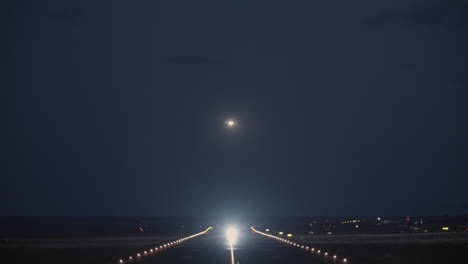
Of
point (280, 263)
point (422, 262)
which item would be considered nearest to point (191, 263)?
point (280, 263)

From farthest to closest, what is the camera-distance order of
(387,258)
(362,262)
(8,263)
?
(387,258)
(8,263)
(362,262)

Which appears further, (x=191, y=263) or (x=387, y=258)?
(x=387, y=258)

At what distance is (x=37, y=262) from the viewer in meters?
47.3

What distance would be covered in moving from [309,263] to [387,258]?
28.8 ft

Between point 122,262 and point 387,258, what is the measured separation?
2105 cm

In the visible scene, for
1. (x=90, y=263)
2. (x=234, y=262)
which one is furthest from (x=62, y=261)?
(x=234, y=262)

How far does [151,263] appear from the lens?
45062mm

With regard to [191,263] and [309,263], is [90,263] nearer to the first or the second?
[191,263]

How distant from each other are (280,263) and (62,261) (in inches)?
672

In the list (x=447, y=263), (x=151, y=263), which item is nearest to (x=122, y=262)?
(x=151, y=263)

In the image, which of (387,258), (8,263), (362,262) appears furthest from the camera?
(387,258)

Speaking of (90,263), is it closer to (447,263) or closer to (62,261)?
(62,261)

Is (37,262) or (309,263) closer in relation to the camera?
(309,263)

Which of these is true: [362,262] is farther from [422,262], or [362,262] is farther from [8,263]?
[8,263]
